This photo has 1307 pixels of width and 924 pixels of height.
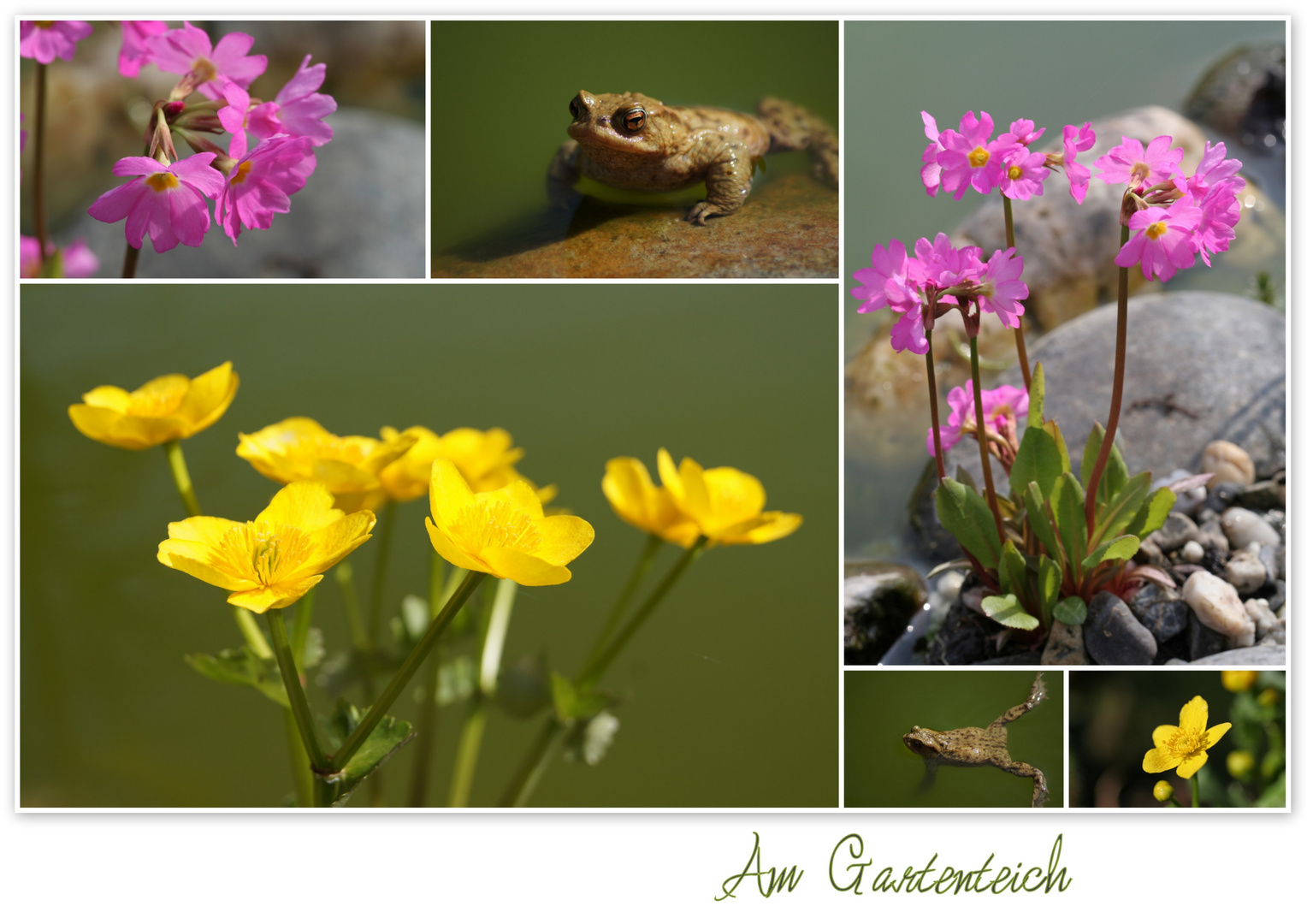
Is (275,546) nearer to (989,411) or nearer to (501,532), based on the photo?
Answer: (501,532)

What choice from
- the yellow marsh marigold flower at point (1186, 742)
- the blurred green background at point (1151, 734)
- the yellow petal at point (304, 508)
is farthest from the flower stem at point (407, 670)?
the yellow marsh marigold flower at point (1186, 742)

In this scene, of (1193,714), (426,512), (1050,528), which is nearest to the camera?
(1050,528)

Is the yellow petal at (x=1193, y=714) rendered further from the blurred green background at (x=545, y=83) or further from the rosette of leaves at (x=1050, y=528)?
the blurred green background at (x=545, y=83)

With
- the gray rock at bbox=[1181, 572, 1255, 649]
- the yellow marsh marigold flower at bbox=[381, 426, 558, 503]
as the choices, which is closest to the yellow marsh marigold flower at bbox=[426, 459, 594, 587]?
the yellow marsh marigold flower at bbox=[381, 426, 558, 503]

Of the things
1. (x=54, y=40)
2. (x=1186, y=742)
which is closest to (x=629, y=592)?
(x=1186, y=742)

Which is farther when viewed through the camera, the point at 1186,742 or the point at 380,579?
the point at 1186,742
